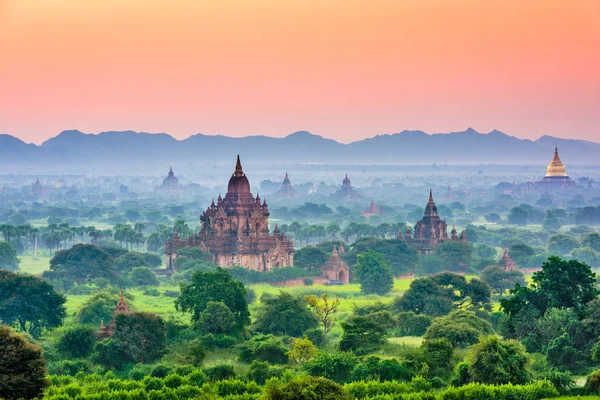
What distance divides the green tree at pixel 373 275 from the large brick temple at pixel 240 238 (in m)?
9.22

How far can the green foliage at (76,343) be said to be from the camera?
5222cm

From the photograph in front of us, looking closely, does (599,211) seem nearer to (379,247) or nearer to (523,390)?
(379,247)

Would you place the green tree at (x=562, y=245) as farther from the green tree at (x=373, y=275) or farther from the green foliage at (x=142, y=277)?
the green foliage at (x=142, y=277)

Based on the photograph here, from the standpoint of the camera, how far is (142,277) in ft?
291

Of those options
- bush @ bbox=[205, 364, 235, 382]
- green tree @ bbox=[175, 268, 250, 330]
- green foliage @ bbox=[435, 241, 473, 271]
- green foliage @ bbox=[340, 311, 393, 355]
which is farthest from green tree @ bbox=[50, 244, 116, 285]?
bush @ bbox=[205, 364, 235, 382]

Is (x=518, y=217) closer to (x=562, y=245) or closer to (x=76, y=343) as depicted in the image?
(x=562, y=245)

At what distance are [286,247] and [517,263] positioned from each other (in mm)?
27335

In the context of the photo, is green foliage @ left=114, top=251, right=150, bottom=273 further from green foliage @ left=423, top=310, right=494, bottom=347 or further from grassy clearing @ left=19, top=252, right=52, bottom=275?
green foliage @ left=423, top=310, right=494, bottom=347

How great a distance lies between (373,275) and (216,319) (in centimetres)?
3273

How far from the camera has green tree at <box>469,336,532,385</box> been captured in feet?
140

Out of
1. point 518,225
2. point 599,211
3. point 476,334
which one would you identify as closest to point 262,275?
point 476,334

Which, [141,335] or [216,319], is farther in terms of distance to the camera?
[216,319]

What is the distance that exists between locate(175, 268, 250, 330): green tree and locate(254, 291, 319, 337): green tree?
4.12ft

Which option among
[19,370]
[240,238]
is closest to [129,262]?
[240,238]
